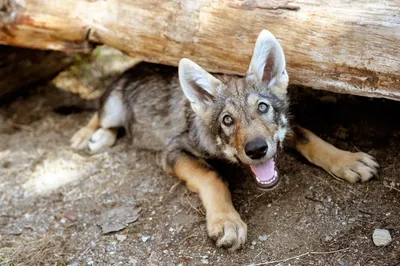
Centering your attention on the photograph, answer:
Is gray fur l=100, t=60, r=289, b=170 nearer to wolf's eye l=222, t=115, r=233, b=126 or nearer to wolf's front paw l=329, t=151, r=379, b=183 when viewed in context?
wolf's eye l=222, t=115, r=233, b=126

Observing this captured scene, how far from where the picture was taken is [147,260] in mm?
3912

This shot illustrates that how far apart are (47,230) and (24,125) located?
2.12 meters

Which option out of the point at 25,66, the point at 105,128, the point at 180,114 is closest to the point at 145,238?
the point at 180,114

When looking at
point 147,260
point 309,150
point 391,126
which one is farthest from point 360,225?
point 147,260

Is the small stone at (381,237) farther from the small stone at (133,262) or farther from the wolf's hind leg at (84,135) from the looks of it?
the wolf's hind leg at (84,135)

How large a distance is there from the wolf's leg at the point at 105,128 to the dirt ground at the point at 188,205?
129mm

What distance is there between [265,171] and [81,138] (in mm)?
2611

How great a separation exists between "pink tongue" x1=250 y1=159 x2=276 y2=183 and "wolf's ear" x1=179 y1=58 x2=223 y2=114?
736 millimetres

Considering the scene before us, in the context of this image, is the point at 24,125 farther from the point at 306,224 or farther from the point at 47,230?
the point at 306,224

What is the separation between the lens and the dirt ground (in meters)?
3.80

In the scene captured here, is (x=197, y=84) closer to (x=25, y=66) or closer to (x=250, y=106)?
(x=250, y=106)

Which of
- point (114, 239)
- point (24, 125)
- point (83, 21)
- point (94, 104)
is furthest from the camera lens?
point (94, 104)

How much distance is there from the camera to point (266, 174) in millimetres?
3945

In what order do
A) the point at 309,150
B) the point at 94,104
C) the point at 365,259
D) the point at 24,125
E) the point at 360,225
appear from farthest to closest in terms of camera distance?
1. the point at 94,104
2. the point at 24,125
3. the point at 309,150
4. the point at 360,225
5. the point at 365,259
